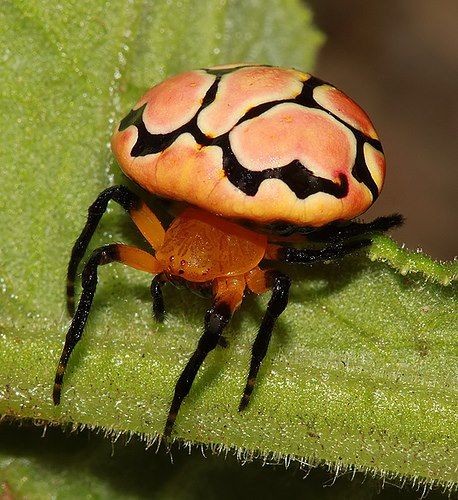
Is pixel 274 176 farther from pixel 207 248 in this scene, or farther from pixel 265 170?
pixel 207 248

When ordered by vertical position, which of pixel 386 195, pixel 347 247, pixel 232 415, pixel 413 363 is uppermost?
pixel 347 247

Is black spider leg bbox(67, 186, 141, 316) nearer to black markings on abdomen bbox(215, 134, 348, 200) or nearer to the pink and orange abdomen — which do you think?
the pink and orange abdomen

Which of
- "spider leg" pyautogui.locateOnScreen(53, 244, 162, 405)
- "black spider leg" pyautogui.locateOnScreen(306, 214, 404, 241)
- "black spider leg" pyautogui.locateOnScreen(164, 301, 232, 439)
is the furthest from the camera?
"black spider leg" pyautogui.locateOnScreen(306, 214, 404, 241)

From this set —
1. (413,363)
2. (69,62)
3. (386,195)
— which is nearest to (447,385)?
(413,363)

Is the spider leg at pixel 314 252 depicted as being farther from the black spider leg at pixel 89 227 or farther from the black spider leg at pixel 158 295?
the black spider leg at pixel 89 227

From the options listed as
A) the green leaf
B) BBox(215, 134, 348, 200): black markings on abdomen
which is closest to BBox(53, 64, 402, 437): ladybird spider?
BBox(215, 134, 348, 200): black markings on abdomen

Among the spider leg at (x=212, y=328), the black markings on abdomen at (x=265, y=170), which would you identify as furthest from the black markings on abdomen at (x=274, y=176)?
the spider leg at (x=212, y=328)

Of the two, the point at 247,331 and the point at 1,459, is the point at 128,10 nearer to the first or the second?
the point at 247,331
